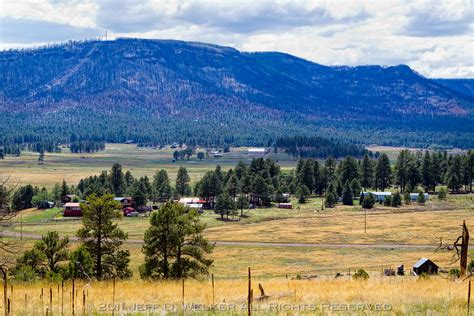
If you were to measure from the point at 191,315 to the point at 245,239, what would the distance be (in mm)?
80744

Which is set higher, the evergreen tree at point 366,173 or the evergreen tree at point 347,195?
the evergreen tree at point 366,173

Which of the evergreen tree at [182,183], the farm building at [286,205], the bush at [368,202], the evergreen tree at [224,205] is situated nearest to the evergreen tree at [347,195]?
the bush at [368,202]

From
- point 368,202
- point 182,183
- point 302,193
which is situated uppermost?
point 182,183

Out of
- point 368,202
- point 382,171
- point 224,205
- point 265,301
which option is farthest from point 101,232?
point 382,171

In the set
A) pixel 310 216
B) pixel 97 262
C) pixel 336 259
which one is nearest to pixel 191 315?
pixel 97 262

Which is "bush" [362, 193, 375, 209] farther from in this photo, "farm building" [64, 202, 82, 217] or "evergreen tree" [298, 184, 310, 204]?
"farm building" [64, 202, 82, 217]

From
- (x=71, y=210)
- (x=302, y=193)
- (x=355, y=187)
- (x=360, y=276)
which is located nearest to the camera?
(x=360, y=276)

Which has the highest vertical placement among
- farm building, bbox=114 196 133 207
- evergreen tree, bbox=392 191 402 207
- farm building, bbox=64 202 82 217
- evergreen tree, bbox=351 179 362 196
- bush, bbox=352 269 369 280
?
bush, bbox=352 269 369 280

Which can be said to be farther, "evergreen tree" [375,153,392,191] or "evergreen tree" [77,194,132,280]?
"evergreen tree" [375,153,392,191]

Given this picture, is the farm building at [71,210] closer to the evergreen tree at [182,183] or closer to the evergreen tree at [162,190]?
the evergreen tree at [162,190]

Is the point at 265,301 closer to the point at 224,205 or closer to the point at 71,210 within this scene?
the point at 224,205

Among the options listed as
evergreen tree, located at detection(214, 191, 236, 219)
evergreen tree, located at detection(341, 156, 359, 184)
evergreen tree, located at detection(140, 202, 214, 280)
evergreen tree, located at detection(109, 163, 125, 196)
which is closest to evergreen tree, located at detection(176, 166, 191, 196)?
evergreen tree, located at detection(109, 163, 125, 196)

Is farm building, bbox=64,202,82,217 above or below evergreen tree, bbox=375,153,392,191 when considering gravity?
below

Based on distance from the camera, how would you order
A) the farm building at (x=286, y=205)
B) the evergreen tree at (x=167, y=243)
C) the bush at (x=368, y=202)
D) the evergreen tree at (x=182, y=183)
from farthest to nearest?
1. the evergreen tree at (x=182, y=183)
2. the farm building at (x=286, y=205)
3. the bush at (x=368, y=202)
4. the evergreen tree at (x=167, y=243)
